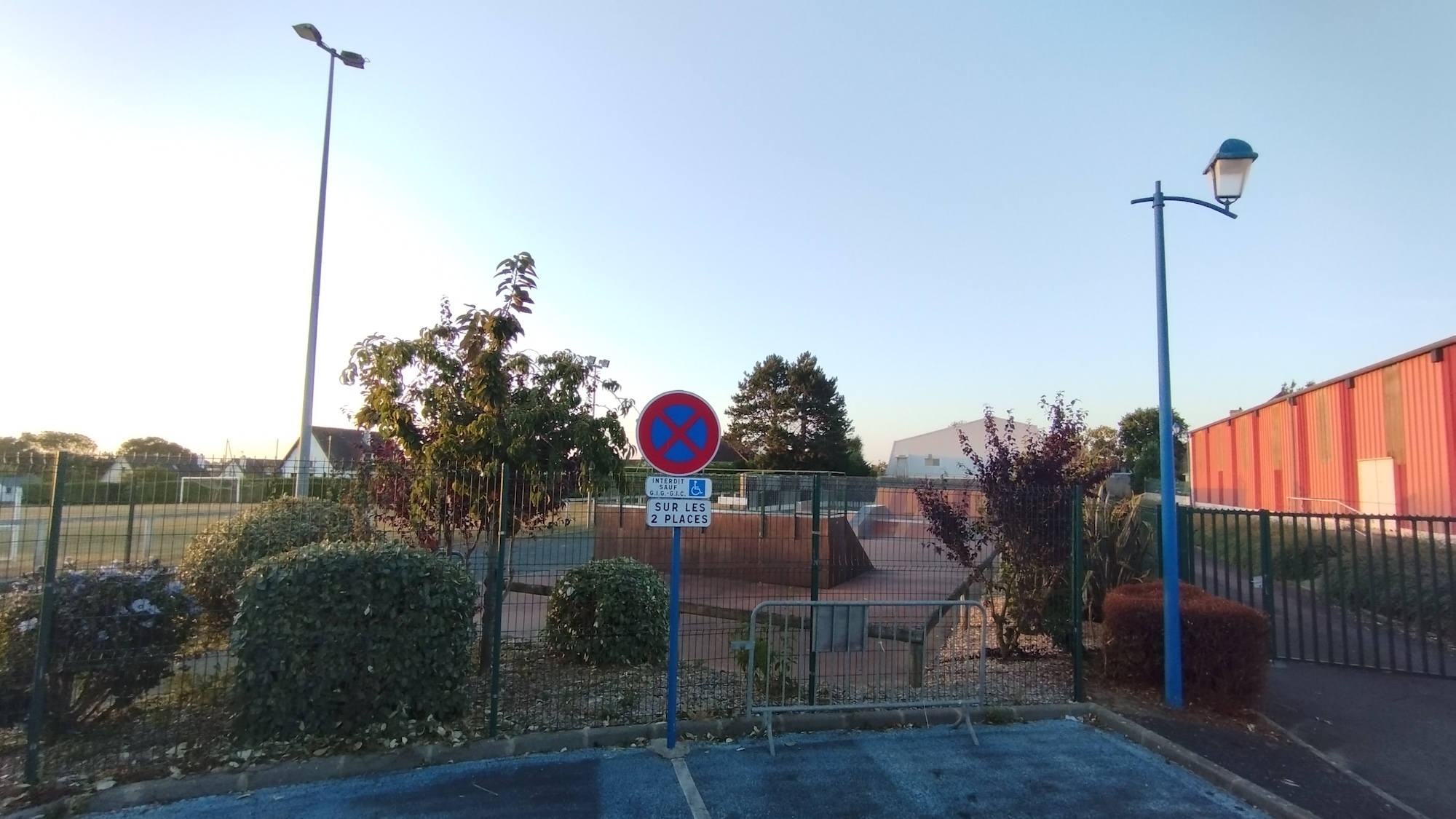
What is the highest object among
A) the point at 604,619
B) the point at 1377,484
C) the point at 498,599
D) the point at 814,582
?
Result: the point at 1377,484

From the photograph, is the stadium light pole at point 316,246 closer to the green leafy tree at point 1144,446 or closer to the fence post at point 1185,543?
the fence post at point 1185,543

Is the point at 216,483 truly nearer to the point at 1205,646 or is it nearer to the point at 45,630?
the point at 45,630

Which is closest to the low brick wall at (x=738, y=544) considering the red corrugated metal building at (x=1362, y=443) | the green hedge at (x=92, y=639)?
the green hedge at (x=92, y=639)

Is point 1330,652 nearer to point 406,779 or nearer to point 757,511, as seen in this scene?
point 757,511

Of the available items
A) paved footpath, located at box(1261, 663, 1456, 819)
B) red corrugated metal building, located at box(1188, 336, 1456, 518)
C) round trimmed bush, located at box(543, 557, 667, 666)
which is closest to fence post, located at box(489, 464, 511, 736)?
round trimmed bush, located at box(543, 557, 667, 666)

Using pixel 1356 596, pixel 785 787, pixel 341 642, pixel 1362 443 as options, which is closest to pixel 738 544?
pixel 785 787

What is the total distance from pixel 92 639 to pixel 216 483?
117 centimetres

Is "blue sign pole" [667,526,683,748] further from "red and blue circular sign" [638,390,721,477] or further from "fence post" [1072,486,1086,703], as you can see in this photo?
"fence post" [1072,486,1086,703]

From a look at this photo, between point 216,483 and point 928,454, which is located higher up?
point 928,454

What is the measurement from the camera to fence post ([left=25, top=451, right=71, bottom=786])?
479cm

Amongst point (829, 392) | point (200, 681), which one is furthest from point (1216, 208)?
point (829, 392)

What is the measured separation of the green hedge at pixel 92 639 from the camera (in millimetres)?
4980

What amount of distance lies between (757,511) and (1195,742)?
3848mm

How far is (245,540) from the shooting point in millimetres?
6637
